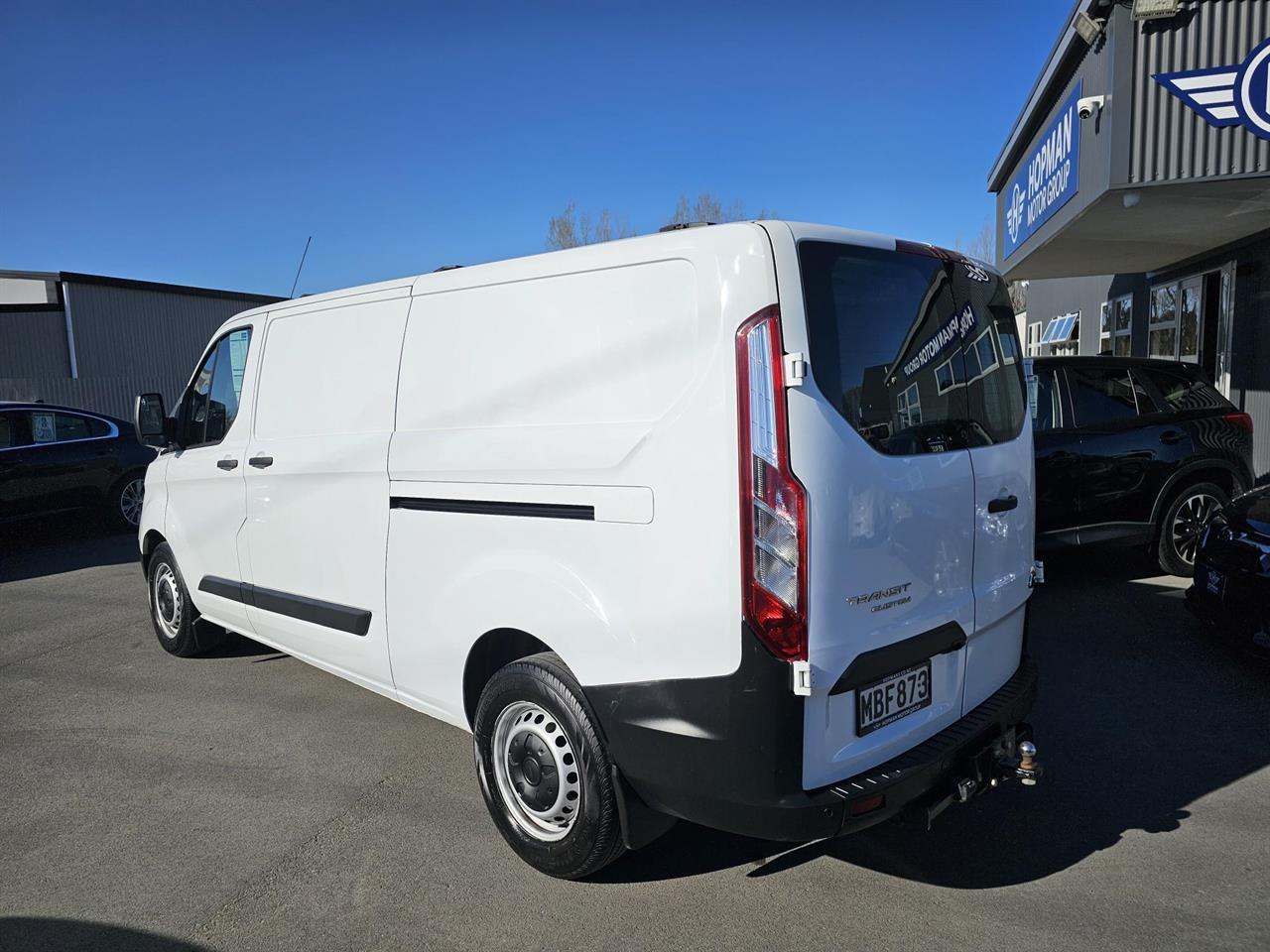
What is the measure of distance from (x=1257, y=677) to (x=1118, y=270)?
10717 mm

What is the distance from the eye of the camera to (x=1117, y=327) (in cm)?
1559

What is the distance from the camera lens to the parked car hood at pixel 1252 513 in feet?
15.8

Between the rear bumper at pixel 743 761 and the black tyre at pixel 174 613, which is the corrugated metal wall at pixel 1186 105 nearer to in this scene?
the rear bumper at pixel 743 761

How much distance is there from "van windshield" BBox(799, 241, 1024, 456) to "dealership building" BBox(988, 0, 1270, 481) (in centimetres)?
574

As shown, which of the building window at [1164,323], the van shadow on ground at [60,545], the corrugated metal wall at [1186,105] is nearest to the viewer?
the corrugated metal wall at [1186,105]

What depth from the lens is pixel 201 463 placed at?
500cm

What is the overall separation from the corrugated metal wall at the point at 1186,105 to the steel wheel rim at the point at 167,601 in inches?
341

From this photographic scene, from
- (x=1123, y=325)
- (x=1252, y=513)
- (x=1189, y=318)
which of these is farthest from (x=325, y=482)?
(x=1123, y=325)

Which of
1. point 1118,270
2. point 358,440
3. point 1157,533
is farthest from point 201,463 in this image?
point 1118,270

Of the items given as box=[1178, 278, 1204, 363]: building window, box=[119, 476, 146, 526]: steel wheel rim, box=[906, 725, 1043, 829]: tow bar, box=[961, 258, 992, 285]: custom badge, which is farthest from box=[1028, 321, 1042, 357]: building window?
box=[906, 725, 1043, 829]: tow bar

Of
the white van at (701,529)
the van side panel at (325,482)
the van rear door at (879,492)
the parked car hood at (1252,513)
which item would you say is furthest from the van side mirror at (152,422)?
the parked car hood at (1252,513)

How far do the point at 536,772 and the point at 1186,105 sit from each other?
8591 mm

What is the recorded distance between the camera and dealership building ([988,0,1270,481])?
7.89 meters

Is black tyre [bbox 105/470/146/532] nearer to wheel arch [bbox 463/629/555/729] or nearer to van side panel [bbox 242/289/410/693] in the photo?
van side panel [bbox 242/289/410/693]
